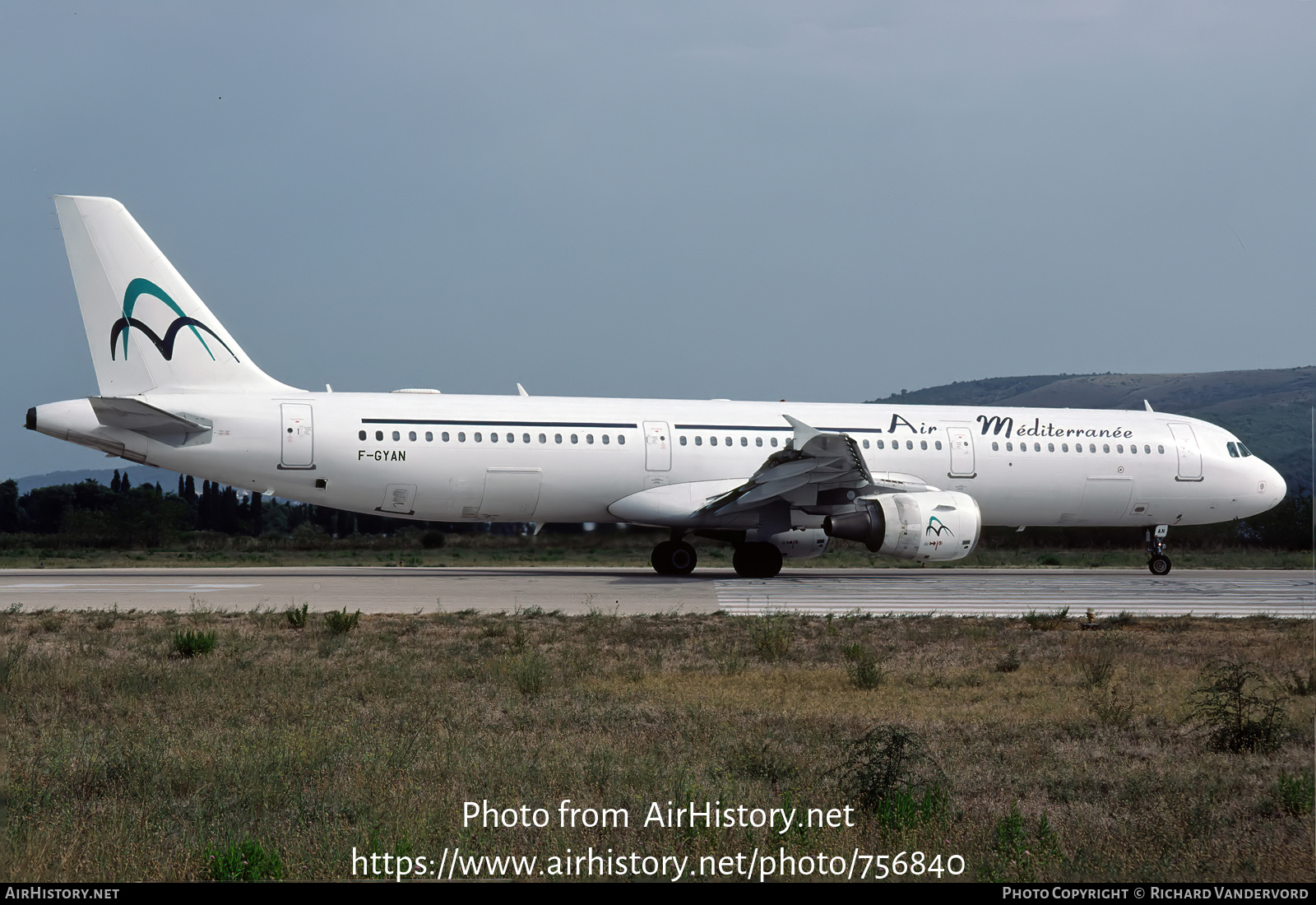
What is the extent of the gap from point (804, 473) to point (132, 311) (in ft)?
43.7

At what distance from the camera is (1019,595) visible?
21.2 m

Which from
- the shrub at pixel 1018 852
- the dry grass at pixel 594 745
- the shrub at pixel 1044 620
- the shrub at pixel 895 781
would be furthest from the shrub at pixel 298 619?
the shrub at pixel 1018 852

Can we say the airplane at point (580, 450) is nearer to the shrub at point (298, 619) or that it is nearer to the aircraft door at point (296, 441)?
the aircraft door at point (296, 441)

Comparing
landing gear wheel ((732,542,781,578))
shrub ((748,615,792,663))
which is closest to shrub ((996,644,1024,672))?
shrub ((748,615,792,663))

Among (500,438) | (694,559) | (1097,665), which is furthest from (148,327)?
(1097,665)

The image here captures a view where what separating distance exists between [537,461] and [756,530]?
188 inches

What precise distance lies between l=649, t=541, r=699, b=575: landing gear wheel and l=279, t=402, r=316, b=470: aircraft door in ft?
24.5

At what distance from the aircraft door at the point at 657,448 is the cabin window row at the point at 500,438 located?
53 cm

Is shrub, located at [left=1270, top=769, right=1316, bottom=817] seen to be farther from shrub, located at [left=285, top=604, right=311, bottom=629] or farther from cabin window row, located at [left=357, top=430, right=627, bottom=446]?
cabin window row, located at [left=357, top=430, right=627, bottom=446]

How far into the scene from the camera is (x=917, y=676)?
36.1 ft

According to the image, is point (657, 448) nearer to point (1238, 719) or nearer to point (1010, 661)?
point (1010, 661)

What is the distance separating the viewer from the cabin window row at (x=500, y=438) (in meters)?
22.8

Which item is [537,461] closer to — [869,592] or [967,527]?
[869,592]
